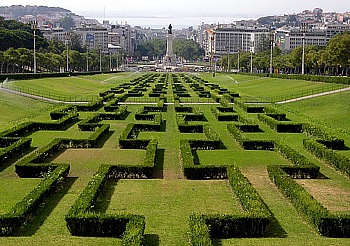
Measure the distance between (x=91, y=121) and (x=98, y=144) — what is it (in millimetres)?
7286

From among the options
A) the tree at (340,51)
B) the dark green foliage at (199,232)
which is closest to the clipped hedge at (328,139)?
the dark green foliage at (199,232)

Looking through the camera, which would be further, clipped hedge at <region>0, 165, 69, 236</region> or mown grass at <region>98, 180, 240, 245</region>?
mown grass at <region>98, 180, 240, 245</region>

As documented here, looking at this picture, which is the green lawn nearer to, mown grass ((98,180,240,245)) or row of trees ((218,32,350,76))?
mown grass ((98,180,240,245))

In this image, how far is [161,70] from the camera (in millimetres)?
170000

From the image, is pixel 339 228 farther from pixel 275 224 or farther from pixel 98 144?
pixel 98 144

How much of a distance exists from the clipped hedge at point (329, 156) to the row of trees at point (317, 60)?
5030 centimetres

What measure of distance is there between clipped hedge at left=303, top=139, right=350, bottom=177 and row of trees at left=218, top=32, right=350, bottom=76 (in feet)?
165

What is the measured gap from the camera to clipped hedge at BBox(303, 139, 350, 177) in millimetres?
19250

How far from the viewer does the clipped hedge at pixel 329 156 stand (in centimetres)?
1925

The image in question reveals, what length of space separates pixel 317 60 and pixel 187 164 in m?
68.3

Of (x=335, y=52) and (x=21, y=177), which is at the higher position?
(x=335, y=52)

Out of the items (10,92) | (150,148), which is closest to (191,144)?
(150,148)

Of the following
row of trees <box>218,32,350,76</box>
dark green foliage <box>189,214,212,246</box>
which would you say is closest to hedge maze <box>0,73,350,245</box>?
dark green foliage <box>189,214,212,246</box>

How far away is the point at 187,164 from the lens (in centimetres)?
1864
